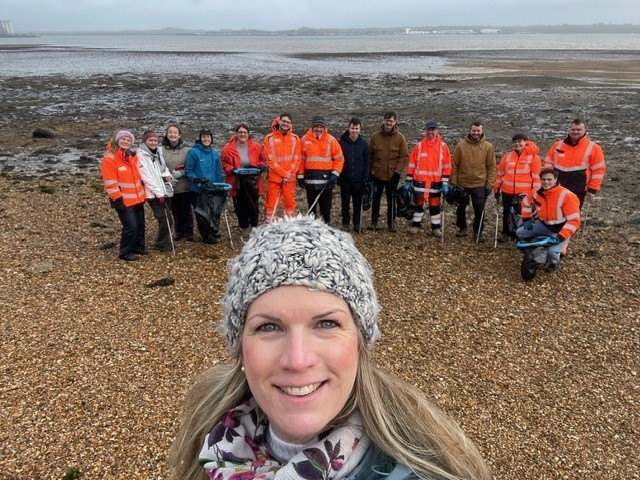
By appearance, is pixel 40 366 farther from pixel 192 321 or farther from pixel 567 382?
pixel 567 382

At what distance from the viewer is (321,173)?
9.38 meters

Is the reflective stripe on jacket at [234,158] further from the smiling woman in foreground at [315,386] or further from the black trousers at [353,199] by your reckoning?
the smiling woman in foreground at [315,386]

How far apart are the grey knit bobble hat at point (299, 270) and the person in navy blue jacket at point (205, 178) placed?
698 cm

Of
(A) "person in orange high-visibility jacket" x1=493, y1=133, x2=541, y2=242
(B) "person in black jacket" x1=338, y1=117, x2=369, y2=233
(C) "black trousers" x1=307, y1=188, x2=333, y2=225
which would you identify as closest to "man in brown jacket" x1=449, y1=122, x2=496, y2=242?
(A) "person in orange high-visibility jacket" x1=493, y1=133, x2=541, y2=242

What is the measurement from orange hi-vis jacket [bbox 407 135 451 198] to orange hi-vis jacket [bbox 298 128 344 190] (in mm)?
1403

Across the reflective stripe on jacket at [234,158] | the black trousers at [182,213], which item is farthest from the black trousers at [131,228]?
the reflective stripe on jacket at [234,158]

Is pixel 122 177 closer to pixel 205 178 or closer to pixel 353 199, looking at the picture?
pixel 205 178

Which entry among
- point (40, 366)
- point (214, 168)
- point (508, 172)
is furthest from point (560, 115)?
point (40, 366)

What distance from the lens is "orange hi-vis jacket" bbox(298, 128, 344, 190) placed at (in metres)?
9.18

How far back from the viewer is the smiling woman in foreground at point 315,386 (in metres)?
1.71

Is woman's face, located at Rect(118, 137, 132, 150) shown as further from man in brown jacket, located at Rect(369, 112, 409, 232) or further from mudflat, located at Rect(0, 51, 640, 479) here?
man in brown jacket, located at Rect(369, 112, 409, 232)

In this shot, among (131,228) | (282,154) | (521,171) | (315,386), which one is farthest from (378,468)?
(521,171)

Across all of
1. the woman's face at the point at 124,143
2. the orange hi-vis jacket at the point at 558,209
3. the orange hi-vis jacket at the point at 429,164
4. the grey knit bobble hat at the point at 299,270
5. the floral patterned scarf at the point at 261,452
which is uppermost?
the grey knit bobble hat at the point at 299,270

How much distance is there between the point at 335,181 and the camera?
952cm
